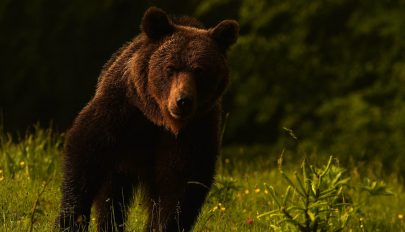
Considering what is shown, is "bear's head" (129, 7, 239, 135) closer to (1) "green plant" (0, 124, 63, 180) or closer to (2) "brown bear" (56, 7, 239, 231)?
(2) "brown bear" (56, 7, 239, 231)

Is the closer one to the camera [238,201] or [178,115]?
[178,115]

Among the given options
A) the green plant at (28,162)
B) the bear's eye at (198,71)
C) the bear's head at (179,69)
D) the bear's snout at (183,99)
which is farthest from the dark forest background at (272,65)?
the bear's snout at (183,99)

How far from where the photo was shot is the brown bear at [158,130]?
17.7 ft

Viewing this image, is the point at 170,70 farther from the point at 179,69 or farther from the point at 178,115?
the point at 178,115

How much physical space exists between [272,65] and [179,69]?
6.41 metres

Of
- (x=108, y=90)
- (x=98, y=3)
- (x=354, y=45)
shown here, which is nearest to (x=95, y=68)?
(x=98, y=3)

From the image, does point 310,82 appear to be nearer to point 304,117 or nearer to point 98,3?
point 304,117

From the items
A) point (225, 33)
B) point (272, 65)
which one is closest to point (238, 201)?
point (225, 33)

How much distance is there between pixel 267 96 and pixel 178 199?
6317mm

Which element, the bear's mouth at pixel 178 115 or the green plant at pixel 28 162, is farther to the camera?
the green plant at pixel 28 162

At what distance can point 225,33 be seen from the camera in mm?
5691

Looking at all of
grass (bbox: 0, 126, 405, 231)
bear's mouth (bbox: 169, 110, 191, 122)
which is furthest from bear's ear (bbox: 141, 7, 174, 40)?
grass (bbox: 0, 126, 405, 231)

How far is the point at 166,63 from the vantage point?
545cm

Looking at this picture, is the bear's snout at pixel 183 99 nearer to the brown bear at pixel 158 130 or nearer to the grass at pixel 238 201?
the brown bear at pixel 158 130
